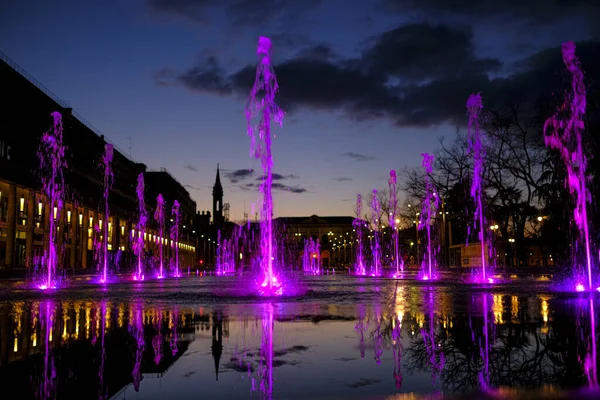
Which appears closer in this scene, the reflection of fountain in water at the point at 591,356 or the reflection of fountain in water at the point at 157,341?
the reflection of fountain in water at the point at 591,356

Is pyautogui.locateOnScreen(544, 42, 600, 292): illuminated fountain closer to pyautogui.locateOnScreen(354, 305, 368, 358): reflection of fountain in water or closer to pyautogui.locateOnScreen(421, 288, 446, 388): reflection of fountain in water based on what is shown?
pyautogui.locateOnScreen(354, 305, 368, 358): reflection of fountain in water

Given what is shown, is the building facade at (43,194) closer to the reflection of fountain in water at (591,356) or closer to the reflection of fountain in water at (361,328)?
the reflection of fountain in water at (361,328)

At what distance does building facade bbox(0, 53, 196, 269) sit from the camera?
169 ft

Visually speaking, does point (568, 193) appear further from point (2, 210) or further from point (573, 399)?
point (2, 210)

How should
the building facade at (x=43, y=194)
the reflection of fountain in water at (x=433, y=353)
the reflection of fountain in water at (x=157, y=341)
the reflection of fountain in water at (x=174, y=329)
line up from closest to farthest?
the reflection of fountain in water at (x=433, y=353)
the reflection of fountain in water at (x=157, y=341)
the reflection of fountain in water at (x=174, y=329)
the building facade at (x=43, y=194)

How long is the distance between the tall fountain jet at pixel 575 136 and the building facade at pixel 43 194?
87.9 feet

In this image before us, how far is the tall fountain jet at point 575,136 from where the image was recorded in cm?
1926

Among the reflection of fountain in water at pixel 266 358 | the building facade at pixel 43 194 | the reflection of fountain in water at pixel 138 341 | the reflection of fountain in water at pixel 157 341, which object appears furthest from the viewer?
the building facade at pixel 43 194

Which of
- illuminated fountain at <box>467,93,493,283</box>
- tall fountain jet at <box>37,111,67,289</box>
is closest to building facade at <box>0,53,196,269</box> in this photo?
tall fountain jet at <box>37,111,67,289</box>

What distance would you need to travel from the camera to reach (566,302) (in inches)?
556

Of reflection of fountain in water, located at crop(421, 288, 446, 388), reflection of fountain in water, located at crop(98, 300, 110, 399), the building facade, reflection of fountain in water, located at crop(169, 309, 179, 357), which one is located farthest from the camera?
the building facade

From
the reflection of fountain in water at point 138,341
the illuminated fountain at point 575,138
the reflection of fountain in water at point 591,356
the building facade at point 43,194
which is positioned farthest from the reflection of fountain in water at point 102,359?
the building facade at point 43,194

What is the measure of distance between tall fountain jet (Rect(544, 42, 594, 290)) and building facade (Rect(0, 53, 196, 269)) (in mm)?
26806

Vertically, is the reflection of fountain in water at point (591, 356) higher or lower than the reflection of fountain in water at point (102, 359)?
lower
